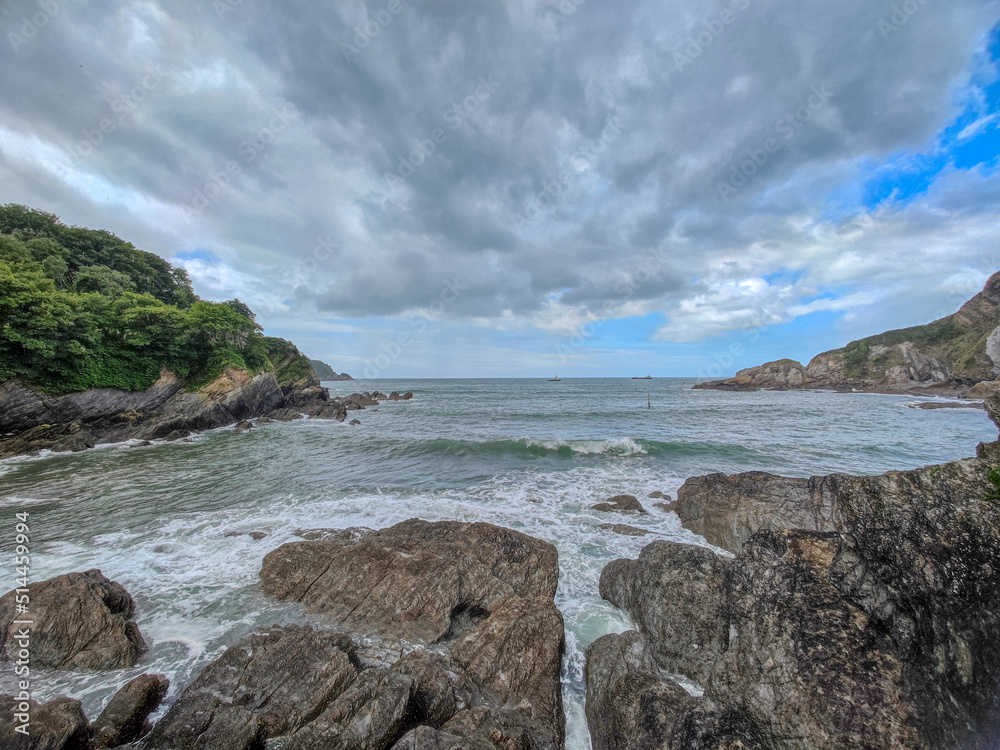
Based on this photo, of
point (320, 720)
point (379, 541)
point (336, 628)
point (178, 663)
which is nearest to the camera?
point (320, 720)

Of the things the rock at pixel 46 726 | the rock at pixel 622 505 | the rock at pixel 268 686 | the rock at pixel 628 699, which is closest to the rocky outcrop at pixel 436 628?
the rock at pixel 268 686

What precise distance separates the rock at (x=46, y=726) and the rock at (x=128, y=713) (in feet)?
0.43

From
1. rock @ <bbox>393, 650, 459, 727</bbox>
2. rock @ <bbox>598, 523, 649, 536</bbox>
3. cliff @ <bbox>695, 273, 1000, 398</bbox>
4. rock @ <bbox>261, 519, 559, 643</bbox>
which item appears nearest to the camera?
rock @ <bbox>393, 650, 459, 727</bbox>

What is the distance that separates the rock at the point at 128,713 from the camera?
425 centimetres

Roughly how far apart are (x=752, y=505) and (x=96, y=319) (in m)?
38.4

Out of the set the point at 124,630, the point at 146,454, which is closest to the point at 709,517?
the point at 124,630

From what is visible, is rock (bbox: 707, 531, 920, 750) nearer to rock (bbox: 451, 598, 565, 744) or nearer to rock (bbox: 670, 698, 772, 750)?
rock (bbox: 670, 698, 772, 750)

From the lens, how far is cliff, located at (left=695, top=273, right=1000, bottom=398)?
2226 inches

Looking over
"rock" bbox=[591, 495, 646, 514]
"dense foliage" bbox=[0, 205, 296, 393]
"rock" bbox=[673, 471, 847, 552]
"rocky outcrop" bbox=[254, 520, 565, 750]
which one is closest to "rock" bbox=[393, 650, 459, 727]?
"rocky outcrop" bbox=[254, 520, 565, 750]

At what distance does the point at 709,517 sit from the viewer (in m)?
10.6

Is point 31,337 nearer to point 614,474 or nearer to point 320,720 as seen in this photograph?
point 320,720

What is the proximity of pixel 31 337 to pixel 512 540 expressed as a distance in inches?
1172

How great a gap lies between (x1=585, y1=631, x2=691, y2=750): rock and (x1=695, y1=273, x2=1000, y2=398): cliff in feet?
231

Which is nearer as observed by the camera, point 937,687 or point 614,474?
point 937,687
